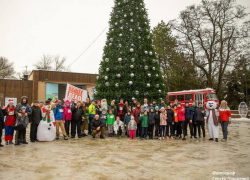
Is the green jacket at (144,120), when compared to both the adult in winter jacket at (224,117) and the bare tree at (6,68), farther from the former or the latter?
the bare tree at (6,68)

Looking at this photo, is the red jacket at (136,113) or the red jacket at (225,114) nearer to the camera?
the red jacket at (225,114)

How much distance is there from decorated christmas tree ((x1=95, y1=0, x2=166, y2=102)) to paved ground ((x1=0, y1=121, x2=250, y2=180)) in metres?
5.01

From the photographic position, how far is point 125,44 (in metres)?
13.0

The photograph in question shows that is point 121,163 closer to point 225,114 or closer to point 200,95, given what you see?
point 225,114

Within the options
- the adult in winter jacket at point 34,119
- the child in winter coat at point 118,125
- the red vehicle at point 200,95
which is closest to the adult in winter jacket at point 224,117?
the child in winter coat at point 118,125

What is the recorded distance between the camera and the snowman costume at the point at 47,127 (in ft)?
32.4

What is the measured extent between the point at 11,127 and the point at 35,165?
4.17m

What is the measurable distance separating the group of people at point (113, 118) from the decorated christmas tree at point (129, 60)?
0.87 meters

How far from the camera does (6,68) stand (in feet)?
157

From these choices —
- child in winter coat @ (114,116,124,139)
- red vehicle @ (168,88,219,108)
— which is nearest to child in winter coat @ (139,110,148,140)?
child in winter coat @ (114,116,124,139)

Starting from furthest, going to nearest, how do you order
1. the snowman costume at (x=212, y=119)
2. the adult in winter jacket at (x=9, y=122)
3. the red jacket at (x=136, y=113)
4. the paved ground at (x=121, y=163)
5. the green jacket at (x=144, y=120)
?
the red jacket at (x=136, y=113)
the green jacket at (x=144, y=120)
the snowman costume at (x=212, y=119)
the adult in winter jacket at (x=9, y=122)
the paved ground at (x=121, y=163)

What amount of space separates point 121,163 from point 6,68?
49.0m

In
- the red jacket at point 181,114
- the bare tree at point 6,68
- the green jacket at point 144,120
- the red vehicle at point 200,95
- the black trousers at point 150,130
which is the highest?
the bare tree at point 6,68

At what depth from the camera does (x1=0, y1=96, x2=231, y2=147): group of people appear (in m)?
9.85
